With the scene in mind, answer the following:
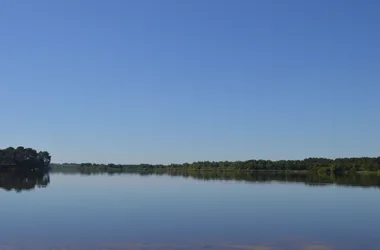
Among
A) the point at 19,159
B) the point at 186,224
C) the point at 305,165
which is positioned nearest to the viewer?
the point at 186,224

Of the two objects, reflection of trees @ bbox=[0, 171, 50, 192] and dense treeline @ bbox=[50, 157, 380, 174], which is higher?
dense treeline @ bbox=[50, 157, 380, 174]

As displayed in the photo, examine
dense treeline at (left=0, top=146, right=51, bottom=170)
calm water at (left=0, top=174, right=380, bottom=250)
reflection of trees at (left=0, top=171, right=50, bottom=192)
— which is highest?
dense treeline at (left=0, top=146, right=51, bottom=170)

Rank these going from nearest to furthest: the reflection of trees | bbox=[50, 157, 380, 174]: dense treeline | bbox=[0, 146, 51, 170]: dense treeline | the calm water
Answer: the calm water
the reflection of trees
bbox=[0, 146, 51, 170]: dense treeline
bbox=[50, 157, 380, 174]: dense treeline

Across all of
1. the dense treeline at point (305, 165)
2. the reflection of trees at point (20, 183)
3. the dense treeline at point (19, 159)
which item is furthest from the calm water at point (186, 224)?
the dense treeline at point (305, 165)

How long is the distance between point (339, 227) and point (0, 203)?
79.4ft

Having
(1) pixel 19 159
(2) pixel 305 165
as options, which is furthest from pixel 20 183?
(2) pixel 305 165

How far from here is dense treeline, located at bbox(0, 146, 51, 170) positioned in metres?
109

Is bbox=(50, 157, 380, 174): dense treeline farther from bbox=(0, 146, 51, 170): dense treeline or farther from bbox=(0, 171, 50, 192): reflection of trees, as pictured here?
bbox=(0, 171, 50, 192): reflection of trees

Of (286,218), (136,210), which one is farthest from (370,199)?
(136,210)

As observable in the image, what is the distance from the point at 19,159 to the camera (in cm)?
11212

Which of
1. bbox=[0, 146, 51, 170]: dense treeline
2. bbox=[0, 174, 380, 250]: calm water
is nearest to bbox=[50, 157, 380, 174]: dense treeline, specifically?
bbox=[0, 146, 51, 170]: dense treeline

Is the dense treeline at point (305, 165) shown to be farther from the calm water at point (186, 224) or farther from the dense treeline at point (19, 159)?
the calm water at point (186, 224)

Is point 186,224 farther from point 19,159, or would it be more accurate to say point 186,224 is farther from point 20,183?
point 19,159

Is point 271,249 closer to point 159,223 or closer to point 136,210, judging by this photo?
point 159,223
